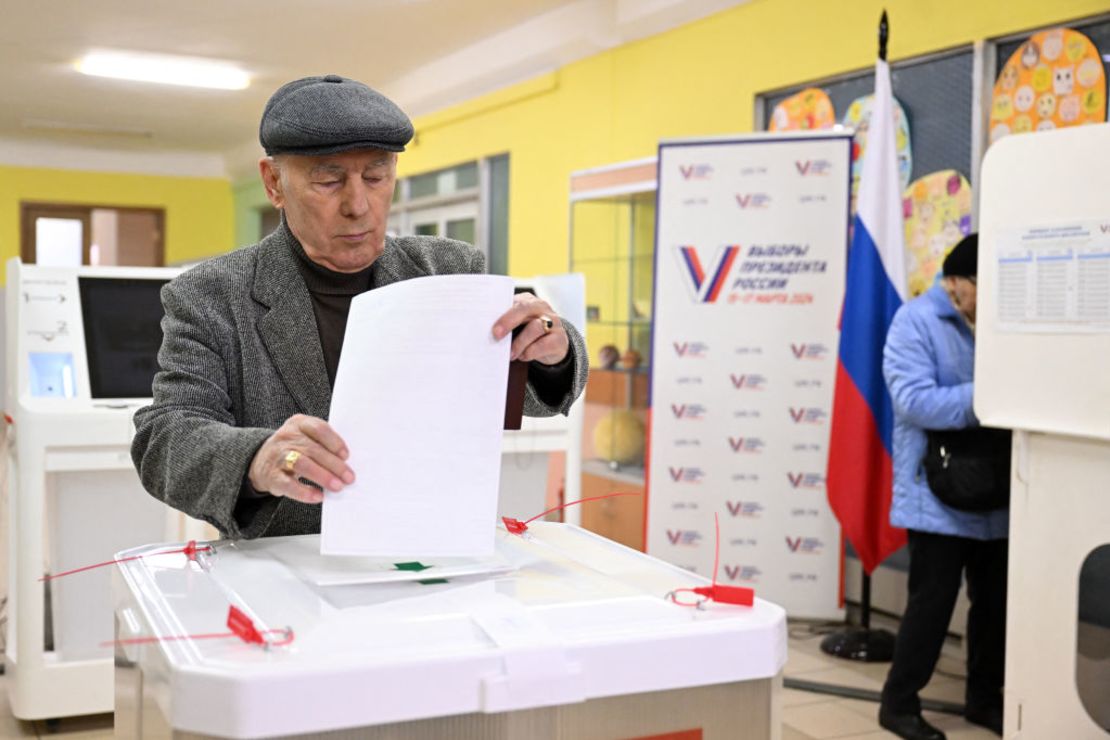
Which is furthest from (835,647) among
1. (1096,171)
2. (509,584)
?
(509,584)

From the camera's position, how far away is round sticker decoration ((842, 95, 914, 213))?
519 cm

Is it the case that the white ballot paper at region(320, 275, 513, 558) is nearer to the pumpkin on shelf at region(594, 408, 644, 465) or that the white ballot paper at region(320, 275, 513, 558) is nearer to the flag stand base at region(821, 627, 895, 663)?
the flag stand base at region(821, 627, 895, 663)

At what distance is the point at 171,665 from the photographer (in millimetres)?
955

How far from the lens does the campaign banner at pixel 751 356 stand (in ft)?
16.0

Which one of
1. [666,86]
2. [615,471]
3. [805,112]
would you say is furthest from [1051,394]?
[666,86]

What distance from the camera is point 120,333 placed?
12.5 ft

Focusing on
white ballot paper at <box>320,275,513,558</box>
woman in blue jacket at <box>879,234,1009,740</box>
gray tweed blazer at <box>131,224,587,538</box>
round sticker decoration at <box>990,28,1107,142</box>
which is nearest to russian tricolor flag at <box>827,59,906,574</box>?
round sticker decoration at <box>990,28,1107,142</box>

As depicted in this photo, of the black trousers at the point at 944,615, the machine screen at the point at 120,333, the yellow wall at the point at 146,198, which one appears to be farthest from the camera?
the yellow wall at the point at 146,198

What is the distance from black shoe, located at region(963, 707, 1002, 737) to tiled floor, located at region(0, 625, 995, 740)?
28 mm

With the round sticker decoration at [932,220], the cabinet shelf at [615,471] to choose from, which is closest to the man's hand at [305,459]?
the round sticker decoration at [932,220]

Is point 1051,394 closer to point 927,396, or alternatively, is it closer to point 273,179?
point 927,396

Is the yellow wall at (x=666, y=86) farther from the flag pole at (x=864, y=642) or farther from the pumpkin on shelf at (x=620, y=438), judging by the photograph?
the pumpkin on shelf at (x=620, y=438)

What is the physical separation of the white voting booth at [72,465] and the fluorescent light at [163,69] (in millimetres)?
6352

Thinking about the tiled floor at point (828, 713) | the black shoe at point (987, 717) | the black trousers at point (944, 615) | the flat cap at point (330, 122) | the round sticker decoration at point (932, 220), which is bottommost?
the tiled floor at point (828, 713)
